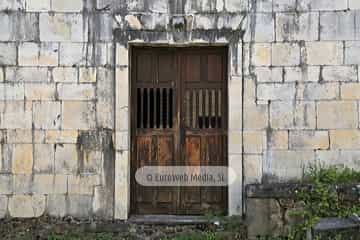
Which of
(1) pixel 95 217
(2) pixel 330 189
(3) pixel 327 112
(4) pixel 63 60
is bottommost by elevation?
(1) pixel 95 217

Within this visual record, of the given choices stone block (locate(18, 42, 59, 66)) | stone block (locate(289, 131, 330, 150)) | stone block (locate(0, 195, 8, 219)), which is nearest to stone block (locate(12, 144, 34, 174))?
stone block (locate(0, 195, 8, 219))

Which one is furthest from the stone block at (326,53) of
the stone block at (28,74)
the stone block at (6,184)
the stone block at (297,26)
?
the stone block at (6,184)

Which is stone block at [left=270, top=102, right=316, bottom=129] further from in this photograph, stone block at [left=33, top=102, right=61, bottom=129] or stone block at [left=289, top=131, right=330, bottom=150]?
stone block at [left=33, top=102, right=61, bottom=129]

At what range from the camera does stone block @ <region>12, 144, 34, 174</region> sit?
645 centimetres

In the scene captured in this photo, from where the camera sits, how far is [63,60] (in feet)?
21.3

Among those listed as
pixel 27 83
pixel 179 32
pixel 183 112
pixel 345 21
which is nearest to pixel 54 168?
pixel 27 83

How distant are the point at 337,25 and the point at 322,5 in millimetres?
306

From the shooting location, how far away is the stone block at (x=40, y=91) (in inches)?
255

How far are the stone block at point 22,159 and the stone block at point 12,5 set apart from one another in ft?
5.62

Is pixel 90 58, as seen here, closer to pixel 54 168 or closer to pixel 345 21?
pixel 54 168

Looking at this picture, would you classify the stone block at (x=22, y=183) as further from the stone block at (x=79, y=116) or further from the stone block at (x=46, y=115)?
the stone block at (x=79, y=116)

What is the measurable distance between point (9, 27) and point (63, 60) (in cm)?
80

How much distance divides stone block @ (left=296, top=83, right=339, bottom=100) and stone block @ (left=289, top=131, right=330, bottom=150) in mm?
429

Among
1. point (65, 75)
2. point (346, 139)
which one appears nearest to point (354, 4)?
point (346, 139)
